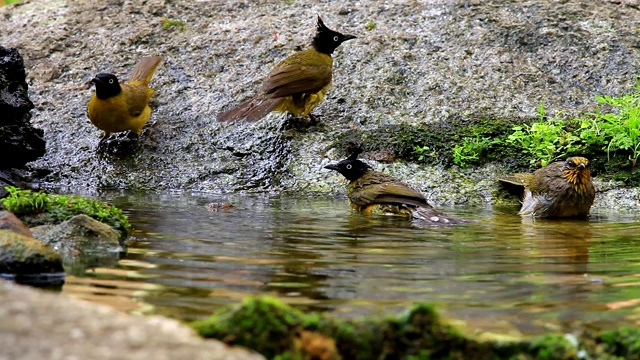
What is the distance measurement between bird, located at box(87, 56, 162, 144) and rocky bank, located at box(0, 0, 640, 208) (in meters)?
0.35

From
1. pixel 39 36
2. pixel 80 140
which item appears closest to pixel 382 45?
pixel 80 140

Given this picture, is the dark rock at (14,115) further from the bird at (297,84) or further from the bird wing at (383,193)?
the bird wing at (383,193)

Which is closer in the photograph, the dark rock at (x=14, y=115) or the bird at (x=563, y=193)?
the bird at (x=563, y=193)

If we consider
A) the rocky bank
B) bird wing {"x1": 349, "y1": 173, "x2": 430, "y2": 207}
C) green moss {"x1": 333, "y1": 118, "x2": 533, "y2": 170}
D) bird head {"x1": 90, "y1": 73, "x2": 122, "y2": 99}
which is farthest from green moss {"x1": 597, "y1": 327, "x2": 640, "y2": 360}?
bird head {"x1": 90, "y1": 73, "x2": 122, "y2": 99}

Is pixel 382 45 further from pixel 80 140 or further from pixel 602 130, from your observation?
pixel 80 140

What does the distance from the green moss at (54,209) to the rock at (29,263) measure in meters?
1.35

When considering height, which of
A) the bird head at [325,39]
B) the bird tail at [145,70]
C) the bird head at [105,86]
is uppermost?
the bird head at [325,39]

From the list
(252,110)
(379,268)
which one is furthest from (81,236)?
(252,110)

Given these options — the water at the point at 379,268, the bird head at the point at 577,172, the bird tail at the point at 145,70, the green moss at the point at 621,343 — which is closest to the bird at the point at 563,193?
the bird head at the point at 577,172

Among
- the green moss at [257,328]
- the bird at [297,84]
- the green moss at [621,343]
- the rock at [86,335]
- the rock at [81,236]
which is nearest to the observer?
the rock at [86,335]

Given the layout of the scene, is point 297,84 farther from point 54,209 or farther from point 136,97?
point 54,209

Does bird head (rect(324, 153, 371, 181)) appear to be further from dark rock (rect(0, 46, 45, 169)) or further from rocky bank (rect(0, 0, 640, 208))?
dark rock (rect(0, 46, 45, 169))

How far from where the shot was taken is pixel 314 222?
277 inches

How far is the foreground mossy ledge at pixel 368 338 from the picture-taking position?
9.96 ft
